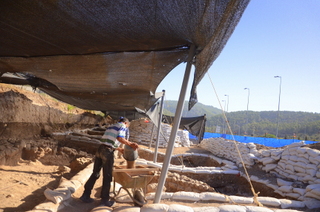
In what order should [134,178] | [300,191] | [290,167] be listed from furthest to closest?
1. [290,167]
2. [300,191]
3. [134,178]

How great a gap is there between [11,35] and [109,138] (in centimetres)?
185

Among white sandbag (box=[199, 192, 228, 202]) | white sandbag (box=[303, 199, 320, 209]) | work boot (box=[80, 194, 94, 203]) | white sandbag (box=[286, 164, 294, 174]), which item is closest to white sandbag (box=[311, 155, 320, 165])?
white sandbag (box=[286, 164, 294, 174])

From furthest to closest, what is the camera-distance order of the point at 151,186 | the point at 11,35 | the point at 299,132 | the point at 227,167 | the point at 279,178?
the point at 299,132
the point at 227,167
the point at 279,178
the point at 151,186
the point at 11,35

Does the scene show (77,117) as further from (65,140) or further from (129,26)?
(129,26)

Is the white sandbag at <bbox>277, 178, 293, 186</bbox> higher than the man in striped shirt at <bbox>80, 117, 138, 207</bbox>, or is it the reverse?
the man in striped shirt at <bbox>80, 117, 138, 207</bbox>

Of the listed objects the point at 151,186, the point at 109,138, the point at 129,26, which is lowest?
the point at 151,186

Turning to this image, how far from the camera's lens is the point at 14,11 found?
79.7 inches

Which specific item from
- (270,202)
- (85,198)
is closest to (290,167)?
(270,202)

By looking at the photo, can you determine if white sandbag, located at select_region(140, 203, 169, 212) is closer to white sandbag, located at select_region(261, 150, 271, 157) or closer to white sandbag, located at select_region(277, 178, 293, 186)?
white sandbag, located at select_region(277, 178, 293, 186)

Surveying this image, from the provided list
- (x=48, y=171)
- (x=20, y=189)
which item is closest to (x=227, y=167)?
(x=48, y=171)

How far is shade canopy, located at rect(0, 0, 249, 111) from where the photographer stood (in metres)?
1.98

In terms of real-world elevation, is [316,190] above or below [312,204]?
above

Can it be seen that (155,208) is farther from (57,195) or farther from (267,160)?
(267,160)

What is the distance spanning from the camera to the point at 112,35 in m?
2.59
